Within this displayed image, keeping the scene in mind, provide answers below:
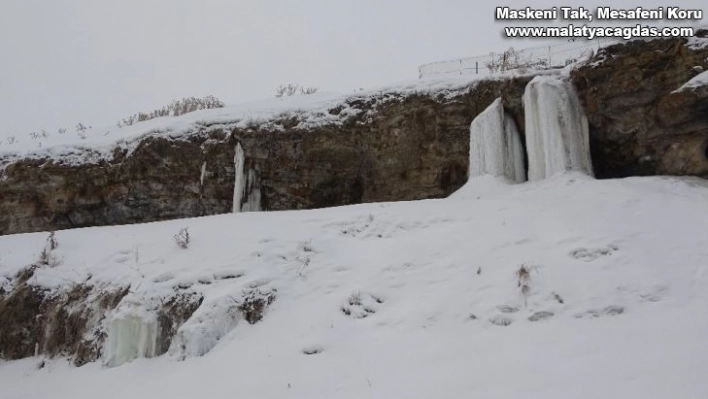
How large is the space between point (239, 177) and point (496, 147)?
23.1ft

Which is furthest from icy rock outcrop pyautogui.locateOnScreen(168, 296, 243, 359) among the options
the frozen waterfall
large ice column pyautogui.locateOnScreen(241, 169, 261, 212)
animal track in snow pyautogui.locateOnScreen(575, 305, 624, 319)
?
large ice column pyautogui.locateOnScreen(241, 169, 261, 212)

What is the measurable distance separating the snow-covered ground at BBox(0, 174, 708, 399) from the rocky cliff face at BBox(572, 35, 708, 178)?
1.29 meters

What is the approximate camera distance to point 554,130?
11.9 metres

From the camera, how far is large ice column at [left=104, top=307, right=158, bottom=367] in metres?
8.10

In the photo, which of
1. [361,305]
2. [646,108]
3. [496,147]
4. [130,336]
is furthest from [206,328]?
[646,108]

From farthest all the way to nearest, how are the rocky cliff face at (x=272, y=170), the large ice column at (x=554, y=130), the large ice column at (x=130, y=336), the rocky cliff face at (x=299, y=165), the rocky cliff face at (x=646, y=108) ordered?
the rocky cliff face at (x=272, y=170) → the rocky cliff face at (x=299, y=165) → the large ice column at (x=554, y=130) → the rocky cliff face at (x=646, y=108) → the large ice column at (x=130, y=336)

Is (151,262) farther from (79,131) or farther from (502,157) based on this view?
(79,131)

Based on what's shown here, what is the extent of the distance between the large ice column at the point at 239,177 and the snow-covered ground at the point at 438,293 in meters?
3.31

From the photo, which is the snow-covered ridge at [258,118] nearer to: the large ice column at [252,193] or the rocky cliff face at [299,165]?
the rocky cliff face at [299,165]

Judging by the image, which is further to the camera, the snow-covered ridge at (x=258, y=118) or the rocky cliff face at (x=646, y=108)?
the snow-covered ridge at (x=258, y=118)

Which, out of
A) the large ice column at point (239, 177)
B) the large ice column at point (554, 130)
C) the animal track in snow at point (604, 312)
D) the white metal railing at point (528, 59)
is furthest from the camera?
the white metal railing at point (528, 59)

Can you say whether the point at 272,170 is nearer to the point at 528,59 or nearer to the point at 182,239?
the point at 182,239

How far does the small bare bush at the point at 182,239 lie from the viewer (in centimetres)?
1024

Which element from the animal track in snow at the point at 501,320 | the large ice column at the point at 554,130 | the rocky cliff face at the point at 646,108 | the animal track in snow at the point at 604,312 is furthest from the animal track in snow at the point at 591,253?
the rocky cliff face at the point at 646,108
